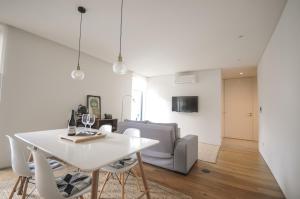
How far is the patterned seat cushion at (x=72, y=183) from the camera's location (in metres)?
1.21

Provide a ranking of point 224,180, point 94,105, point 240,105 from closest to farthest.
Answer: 1. point 224,180
2. point 94,105
3. point 240,105

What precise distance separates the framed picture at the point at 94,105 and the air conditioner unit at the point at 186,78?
122 inches

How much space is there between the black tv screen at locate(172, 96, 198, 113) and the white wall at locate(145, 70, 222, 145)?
0.19 m

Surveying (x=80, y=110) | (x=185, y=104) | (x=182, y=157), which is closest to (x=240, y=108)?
(x=185, y=104)

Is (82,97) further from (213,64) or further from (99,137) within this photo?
(213,64)

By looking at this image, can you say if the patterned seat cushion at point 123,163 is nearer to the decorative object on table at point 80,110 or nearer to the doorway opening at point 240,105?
the decorative object on table at point 80,110

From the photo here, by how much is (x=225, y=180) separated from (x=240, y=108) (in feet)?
14.2

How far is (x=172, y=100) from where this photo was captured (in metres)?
5.85

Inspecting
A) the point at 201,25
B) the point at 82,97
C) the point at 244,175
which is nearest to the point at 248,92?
the point at 244,175

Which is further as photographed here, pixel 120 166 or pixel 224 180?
A: pixel 224 180

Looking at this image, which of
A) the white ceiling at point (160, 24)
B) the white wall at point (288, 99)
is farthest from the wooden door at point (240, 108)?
the white wall at point (288, 99)

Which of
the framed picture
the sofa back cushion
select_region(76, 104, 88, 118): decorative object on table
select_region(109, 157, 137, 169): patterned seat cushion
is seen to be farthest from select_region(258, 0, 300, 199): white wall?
the framed picture

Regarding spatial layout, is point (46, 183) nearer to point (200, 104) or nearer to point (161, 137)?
point (161, 137)

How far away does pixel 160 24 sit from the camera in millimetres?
2463
